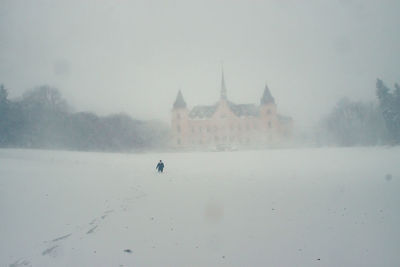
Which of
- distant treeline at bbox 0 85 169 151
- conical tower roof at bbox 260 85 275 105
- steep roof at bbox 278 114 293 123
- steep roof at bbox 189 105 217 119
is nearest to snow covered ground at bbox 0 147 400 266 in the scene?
distant treeline at bbox 0 85 169 151

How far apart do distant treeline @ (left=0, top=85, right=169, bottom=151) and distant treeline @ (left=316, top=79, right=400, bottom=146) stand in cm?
3737

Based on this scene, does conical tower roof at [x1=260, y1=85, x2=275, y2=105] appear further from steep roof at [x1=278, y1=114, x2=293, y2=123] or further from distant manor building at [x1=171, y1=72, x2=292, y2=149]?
steep roof at [x1=278, y1=114, x2=293, y2=123]

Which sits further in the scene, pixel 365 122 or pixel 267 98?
pixel 267 98

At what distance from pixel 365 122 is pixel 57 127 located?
58.1 meters

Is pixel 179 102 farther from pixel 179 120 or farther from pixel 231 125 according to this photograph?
pixel 231 125

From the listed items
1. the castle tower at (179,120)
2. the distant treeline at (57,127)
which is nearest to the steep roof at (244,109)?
the castle tower at (179,120)

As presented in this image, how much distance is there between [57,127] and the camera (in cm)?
4538

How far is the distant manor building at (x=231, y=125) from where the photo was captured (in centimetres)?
6775

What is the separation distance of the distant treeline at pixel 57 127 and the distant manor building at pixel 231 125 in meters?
14.8

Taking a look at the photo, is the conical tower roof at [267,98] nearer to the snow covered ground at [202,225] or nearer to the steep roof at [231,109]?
the steep roof at [231,109]

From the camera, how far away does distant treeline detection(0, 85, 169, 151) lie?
41500 millimetres

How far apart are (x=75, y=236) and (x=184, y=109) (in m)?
66.6

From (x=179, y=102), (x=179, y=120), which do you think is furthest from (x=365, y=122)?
(x=179, y=102)

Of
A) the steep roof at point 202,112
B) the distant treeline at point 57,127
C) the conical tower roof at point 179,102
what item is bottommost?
the distant treeline at point 57,127
